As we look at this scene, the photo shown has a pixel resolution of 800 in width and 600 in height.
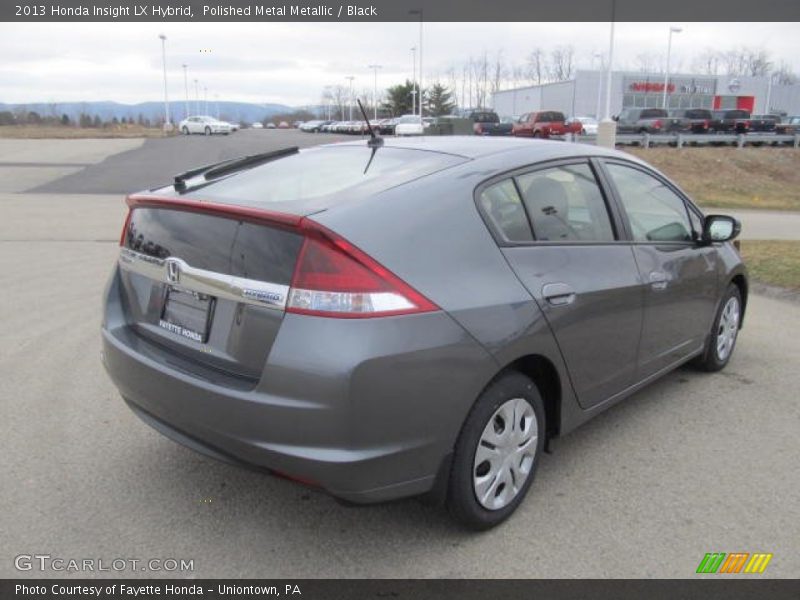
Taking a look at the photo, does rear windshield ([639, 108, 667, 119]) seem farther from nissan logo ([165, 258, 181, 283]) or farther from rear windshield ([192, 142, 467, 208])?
nissan logo ([165, 258, 181, 283])

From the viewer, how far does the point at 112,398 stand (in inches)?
170

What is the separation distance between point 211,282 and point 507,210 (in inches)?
51.9

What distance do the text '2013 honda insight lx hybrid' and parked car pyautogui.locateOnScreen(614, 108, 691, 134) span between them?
36.2m

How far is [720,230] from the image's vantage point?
14.4 feet

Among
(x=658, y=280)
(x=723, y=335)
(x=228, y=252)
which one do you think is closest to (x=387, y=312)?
(x=228, y=252)

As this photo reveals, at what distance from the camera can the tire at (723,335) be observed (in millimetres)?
4758

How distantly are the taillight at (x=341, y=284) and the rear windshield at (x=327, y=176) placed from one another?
0.26m

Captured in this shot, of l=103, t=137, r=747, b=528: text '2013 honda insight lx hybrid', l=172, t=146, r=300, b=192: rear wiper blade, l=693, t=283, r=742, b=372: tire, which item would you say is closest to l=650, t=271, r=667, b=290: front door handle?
l=103, t=137, r=747, b=528: text '2013 honda insight lx hybrid'

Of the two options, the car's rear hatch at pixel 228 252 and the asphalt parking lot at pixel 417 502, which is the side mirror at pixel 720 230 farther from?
the car's rear hatch at pixel 228 252

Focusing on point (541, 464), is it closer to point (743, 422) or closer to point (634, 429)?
point (634, 429)

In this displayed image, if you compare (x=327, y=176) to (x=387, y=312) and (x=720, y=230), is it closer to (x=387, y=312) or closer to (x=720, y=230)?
(x=387, y=312)

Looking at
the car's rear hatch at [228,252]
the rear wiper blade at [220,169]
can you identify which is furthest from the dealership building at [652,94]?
the car's rear hatch at [228,252]

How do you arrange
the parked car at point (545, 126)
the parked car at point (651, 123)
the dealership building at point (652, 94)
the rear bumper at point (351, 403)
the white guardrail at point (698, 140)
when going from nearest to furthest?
the rear bumper at point (351, 403) < the white guardrail at point (698, 140) < the parked car at point (545, 126) < the parked car at point (651, 123) < the dealership building at point (652, 94)

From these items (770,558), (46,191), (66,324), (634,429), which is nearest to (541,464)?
(634,429)
